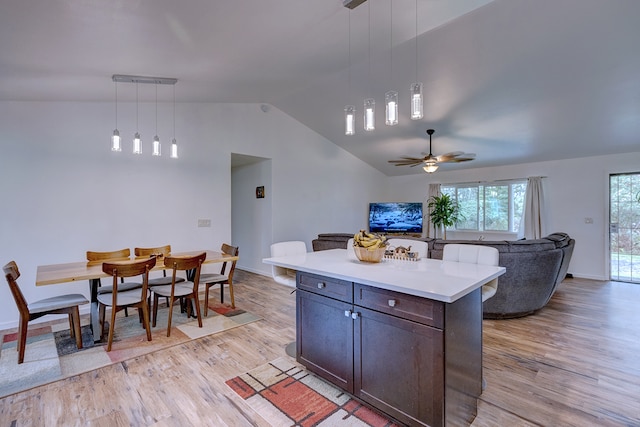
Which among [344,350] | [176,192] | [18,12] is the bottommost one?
[344,350]

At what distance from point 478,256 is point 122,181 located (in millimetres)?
4346

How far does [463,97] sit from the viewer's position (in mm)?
4203

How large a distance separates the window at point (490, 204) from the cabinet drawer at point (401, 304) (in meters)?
6.20

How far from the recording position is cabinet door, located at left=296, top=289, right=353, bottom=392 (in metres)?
1.96

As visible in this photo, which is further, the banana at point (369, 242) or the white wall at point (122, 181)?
the white wall at point (122, 181)

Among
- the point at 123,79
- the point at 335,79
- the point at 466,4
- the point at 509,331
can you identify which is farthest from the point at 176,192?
the point at 509,331

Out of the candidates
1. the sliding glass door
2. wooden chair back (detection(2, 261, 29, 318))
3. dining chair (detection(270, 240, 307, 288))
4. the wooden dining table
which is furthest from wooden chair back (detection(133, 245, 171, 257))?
the sliding glass door

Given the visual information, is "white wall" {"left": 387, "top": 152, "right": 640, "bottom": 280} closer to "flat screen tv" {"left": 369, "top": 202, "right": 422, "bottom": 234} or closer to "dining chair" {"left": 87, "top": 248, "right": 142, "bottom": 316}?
"flat screen tv" {"left": 369, "top": 202, "right": 422, "bottom": 234}

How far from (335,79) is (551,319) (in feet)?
13.7

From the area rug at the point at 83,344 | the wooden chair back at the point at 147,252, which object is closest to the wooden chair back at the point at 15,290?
the area rug at the point at 83,344

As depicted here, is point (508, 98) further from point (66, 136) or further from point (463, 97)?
point (66, 136)

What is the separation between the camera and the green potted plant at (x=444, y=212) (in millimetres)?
7152

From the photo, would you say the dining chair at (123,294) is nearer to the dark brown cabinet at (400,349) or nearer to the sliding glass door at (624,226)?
the dark brown cabinet at (400,349)

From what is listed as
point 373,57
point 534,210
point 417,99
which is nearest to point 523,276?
point 417,99
